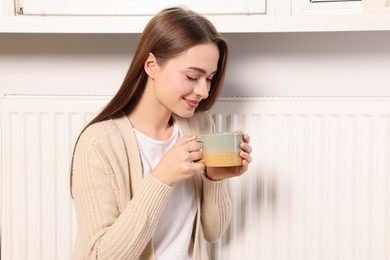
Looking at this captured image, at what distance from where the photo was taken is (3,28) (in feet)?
4.78

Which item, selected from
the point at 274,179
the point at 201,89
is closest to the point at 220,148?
the point at 201,89

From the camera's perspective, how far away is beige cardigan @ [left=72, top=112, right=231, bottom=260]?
1.10 meters

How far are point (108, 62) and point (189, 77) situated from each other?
494 millimetres

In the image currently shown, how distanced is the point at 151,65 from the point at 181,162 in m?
0.25

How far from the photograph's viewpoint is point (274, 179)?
153 centimetres

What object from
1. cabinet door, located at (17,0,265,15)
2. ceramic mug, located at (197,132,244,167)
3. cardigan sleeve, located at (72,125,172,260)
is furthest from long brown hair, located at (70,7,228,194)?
cabinet door, located at (17,0,265,15)

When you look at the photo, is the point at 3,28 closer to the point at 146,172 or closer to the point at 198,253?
the point at 146,172

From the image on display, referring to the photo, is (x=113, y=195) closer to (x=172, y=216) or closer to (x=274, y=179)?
(x=172, y=216)

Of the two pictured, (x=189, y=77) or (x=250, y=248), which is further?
(x=250, y=248)

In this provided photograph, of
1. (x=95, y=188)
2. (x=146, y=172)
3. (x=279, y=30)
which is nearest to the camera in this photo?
(x=95, y=188)

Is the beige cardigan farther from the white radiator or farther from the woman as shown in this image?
the white radiator

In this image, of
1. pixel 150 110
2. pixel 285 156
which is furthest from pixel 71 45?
pixel 285 156

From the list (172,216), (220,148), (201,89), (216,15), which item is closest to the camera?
(220,148)

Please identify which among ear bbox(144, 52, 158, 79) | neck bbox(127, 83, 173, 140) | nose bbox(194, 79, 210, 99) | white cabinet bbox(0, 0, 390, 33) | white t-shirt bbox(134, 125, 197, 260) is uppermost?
white cabinet bbox(0, 0, 390, 33)
